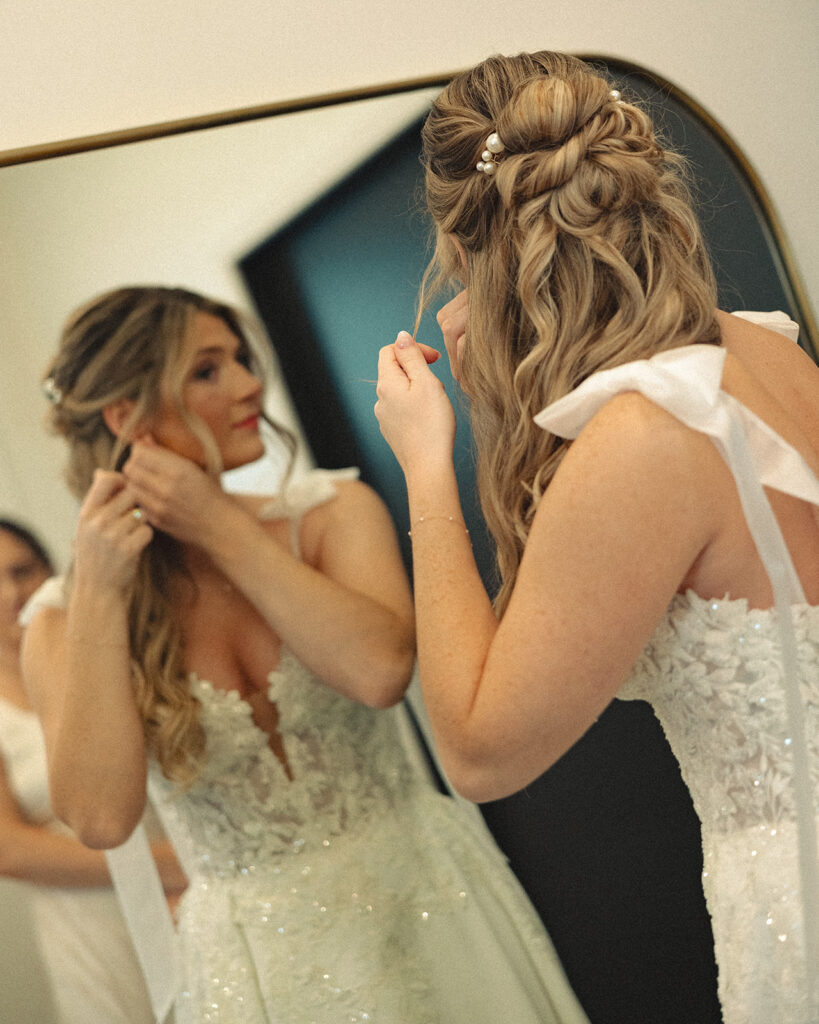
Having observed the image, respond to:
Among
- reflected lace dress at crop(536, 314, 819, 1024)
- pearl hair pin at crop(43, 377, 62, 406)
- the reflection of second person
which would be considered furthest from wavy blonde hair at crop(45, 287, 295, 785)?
reflected lace dress at crop(536, 314, 819, 1024)

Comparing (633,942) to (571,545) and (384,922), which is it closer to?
(384,922)

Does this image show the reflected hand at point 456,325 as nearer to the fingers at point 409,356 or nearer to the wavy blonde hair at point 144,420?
the fingers at point 409,356

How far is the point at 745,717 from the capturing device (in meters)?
0.75

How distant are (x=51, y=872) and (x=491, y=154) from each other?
0.80 meters

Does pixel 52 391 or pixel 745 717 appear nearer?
pixel 745 717

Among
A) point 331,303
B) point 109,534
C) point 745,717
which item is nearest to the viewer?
point 745,717

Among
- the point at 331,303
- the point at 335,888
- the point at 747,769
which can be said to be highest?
the point at 331,303

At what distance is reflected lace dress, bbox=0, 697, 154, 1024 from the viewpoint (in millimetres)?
925

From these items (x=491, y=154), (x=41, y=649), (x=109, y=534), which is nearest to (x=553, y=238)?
(x=491, y=154)

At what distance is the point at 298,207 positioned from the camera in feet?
3.57

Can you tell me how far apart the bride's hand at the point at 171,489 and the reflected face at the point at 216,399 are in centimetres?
1

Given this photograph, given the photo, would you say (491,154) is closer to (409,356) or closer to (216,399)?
(409,356)

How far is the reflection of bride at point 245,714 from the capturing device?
38.0 inches

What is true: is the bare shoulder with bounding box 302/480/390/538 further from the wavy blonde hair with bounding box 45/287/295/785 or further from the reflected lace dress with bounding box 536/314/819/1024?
the reflected lace dress with bounding box 536/314/819/1024
